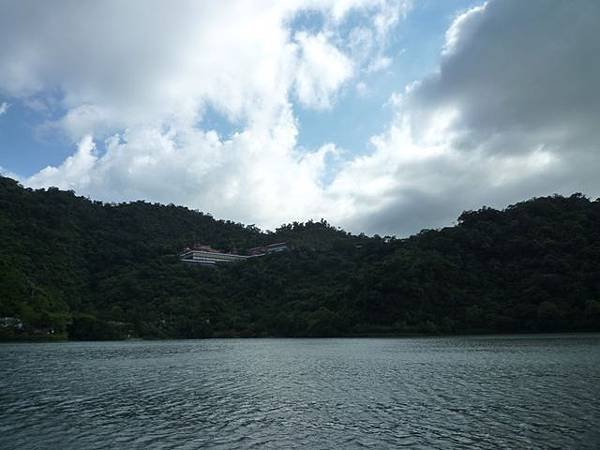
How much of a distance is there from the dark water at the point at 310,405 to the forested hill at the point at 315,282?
5061 cm

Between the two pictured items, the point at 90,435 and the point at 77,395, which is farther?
the point at 77,395

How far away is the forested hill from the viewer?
→ 94.9m

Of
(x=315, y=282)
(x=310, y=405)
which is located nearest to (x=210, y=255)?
(x=315, y=282)

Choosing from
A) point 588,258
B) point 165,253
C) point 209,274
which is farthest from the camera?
point 165,253

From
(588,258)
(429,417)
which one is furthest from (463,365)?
(588,258)

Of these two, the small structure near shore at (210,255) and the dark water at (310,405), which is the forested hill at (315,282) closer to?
the small structure near shore at (210,255)

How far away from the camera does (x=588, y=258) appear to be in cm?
9569

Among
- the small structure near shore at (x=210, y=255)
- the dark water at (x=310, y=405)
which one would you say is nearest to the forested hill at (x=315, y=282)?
the small structure near shore at (x=210, y=255)

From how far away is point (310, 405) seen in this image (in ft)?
89.9

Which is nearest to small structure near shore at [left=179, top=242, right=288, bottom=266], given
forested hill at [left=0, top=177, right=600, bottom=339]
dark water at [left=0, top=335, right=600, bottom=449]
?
forested hill at [left=0, top=177, right=600, bottom=339]

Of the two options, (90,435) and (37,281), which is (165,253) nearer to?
(37,281)

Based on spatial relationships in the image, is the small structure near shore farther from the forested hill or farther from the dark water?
the dark water

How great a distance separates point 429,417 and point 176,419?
11970 millimetres

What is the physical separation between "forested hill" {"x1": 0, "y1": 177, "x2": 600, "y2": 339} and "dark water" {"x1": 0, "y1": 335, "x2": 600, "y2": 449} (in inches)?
1992
